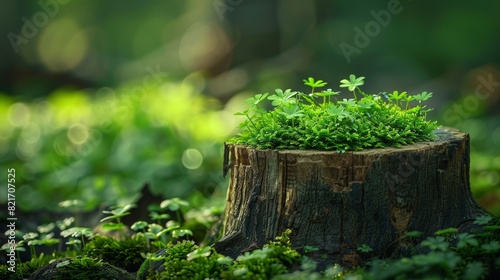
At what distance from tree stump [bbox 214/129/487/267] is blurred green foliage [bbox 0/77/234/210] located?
2091 millimetres

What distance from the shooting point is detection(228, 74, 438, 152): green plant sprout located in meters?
2.77

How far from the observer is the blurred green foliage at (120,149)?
5324 mm

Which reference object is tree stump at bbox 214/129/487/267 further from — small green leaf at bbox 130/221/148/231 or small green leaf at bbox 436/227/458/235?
small green leaf at bbox 130/221/148/231

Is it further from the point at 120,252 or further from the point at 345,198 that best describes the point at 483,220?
the point at 120,252

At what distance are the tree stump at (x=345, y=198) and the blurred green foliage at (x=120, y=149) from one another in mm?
2091

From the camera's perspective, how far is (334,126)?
9.23 feet

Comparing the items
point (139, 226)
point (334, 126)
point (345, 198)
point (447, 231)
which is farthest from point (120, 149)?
point (447, 231)

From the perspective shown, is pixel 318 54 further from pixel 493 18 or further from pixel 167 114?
pixel 167 114

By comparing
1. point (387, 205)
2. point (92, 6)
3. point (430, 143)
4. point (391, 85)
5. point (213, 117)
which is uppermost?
point (92, 6)

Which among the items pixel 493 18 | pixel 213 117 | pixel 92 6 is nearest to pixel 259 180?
pixel 213 117

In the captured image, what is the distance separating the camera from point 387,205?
8.88 ft

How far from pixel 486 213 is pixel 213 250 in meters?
1.36

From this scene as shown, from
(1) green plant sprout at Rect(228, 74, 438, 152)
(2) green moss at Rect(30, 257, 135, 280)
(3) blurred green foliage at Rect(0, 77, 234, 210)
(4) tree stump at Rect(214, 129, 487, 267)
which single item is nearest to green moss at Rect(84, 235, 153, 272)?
(2) green moss at Rect(30, 257, 135, 280)

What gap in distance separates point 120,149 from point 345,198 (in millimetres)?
3544
